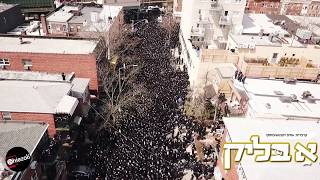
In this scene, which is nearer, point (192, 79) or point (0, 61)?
point (0, 61)

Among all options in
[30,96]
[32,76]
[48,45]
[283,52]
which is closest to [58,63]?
[48,45]

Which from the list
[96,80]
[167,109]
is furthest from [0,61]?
[167,109]

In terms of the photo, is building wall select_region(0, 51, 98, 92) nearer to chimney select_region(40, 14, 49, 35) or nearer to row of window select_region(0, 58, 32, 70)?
row of window select_region(0, 58, 32, 70)

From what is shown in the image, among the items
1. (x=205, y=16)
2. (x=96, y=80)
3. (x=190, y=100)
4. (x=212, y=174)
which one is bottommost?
(x=212, y=174)

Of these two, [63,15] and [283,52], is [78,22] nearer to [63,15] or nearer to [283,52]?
[63,15]

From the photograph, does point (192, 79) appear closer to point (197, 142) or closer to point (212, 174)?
point (197, 142)

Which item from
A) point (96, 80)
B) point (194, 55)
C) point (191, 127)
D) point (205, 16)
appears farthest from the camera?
point (205, 16)
